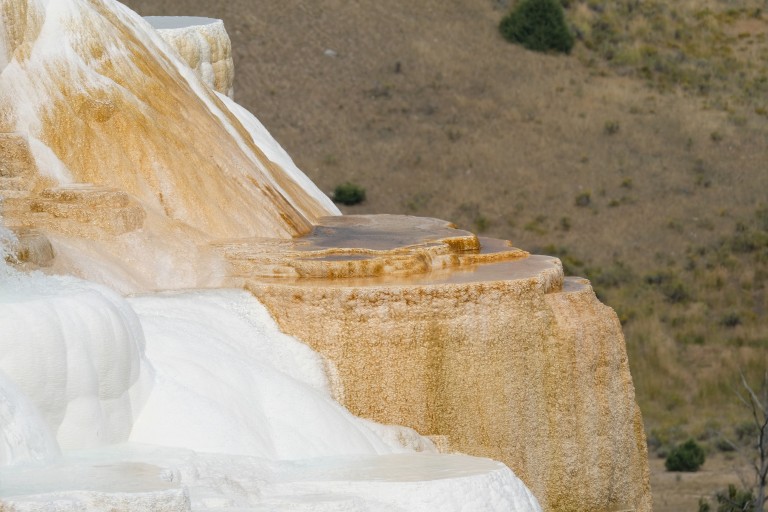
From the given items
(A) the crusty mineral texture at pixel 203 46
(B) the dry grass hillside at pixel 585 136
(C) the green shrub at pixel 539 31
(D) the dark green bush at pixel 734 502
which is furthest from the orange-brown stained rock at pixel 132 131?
(C) the green shrub at pixel 539 31

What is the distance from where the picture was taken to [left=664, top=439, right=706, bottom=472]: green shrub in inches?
935

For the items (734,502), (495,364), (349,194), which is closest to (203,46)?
(495,364)

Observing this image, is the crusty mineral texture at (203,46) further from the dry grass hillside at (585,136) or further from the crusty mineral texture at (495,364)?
the dry grass hillside at (585,136)

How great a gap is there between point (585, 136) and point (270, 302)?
29.5m

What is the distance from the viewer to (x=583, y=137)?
128 ft

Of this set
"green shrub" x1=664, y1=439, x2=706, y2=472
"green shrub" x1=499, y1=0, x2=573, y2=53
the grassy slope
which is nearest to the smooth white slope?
"green shrub" x1=664, y1=439, x2=706, y2=472

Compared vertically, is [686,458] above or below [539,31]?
below

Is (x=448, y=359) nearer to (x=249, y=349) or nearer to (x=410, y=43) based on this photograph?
(x=249, y=349)

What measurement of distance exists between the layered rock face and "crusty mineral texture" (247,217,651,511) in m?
0.01

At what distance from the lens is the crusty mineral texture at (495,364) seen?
995cm

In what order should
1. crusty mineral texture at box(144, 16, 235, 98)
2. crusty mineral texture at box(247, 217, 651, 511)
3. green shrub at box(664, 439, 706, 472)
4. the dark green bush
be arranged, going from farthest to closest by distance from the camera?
green shrub at box(664, 439, 706, 472) → the dark green bush → crusty mineral texture at box(144, 16, 235, 98) → crusty mineral texture at box(247, 217, 651, 511)

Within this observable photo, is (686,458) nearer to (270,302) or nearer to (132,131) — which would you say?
(132,131)

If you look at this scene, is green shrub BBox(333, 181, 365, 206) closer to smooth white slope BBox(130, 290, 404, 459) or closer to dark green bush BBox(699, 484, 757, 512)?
dark green bush BBox(699, 484, 757, 512)

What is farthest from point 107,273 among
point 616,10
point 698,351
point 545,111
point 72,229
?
point 616,10
